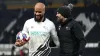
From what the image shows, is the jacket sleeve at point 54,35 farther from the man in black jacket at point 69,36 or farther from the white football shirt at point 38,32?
the man in black jacket at point 69,36

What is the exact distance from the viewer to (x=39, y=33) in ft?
21.6

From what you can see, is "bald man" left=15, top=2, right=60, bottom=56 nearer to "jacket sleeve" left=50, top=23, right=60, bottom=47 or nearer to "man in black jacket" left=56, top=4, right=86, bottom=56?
"jacket sleeve" left=50, top=23, right=60, bottom=47

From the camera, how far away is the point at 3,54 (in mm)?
12008

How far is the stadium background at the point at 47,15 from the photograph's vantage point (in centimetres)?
1173

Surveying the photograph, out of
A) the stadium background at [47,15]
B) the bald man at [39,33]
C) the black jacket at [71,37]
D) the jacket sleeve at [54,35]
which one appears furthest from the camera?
the stadium background at [47,15]

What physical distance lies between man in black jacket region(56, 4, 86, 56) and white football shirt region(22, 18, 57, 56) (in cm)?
43

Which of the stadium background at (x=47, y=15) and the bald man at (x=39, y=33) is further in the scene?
the stadium background at (x=47, y=15)

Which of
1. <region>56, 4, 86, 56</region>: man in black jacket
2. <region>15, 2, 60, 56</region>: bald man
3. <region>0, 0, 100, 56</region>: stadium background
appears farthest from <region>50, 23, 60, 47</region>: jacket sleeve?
<region>0, 0, 100, 56</region>: stadium background

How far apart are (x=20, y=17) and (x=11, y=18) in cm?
34

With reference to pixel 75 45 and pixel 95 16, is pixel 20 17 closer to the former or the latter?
pixel 95 16

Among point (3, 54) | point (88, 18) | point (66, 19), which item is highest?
point (66, 19)

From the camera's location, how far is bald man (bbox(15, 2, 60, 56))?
6.54 m

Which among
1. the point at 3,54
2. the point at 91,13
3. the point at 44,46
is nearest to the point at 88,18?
the point at 91,13

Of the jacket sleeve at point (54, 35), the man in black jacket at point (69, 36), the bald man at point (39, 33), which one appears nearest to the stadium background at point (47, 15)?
the jacket sleeve at point (54, 35)
